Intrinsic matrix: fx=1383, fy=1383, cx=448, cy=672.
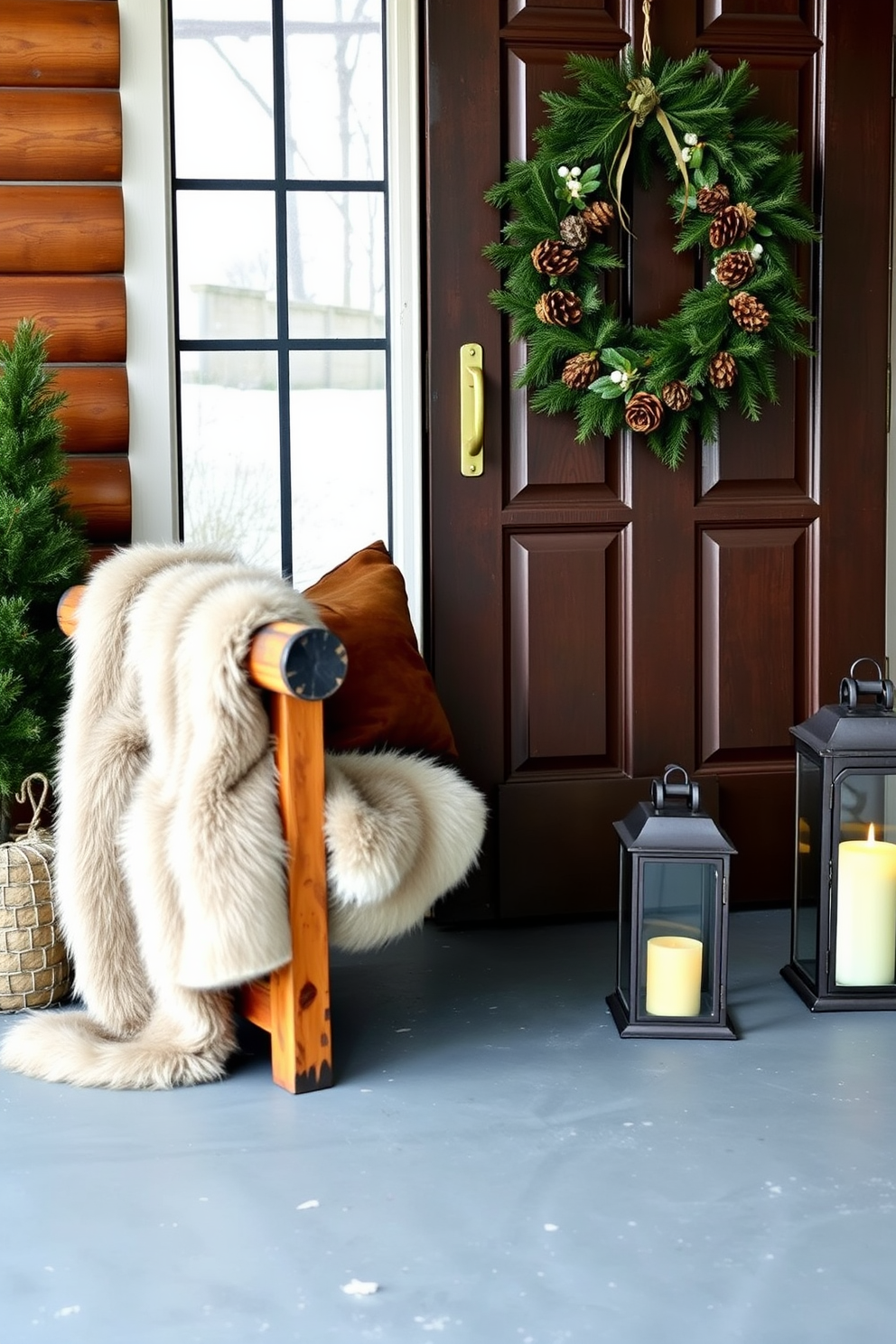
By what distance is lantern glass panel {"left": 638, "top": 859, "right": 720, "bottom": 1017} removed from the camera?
2.38 meters

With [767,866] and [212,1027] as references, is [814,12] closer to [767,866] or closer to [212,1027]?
[767,866]

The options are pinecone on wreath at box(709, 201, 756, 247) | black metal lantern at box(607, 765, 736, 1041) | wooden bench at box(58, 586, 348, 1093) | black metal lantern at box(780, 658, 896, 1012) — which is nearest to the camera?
wooden bench at box(58, 586, 348, 1093)

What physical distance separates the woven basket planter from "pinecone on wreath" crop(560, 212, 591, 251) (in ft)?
5.03

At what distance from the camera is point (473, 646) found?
3.04m

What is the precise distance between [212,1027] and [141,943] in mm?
177

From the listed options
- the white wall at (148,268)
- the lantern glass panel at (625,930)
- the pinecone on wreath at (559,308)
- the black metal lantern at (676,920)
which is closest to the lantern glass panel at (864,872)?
the black metal lantern at (676,920)

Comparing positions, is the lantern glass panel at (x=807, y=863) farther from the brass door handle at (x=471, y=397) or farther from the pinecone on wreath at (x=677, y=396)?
the brass door handle at (x=471, y=397)

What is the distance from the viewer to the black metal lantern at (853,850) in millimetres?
2471

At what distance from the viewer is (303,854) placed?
6.95 ft

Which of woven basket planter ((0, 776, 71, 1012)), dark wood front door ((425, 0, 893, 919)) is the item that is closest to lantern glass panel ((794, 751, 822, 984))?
dark wood front door ((425, 0, 893, 919))

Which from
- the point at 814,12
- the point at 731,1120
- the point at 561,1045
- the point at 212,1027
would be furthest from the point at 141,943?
the point at 814,12

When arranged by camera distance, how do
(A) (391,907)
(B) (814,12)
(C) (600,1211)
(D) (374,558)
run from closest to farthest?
(C) (600,1211), (A) (391,907), (D) (374,558), (B) (814,12)

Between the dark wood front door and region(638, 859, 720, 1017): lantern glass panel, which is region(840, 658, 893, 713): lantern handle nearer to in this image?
region(638, 859, 720, 1017): lantern glass panel

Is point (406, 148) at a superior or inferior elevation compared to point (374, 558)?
superior
